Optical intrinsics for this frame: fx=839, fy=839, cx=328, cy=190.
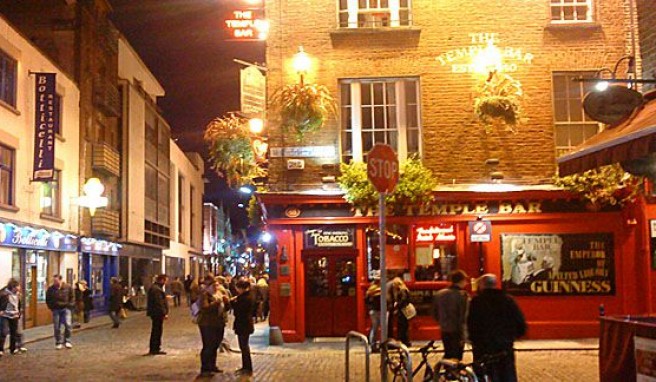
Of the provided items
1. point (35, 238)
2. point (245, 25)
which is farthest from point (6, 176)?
point (245, 25)

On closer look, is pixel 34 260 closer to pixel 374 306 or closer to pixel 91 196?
pixel 91 196

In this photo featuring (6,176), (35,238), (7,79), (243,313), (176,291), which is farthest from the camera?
(176,291)

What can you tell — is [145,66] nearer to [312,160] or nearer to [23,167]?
[23,167]

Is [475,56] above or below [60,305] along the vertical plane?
above

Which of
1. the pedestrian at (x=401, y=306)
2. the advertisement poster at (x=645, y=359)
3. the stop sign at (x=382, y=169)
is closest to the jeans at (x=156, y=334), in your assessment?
the pedestrian at (x=401, y=306)

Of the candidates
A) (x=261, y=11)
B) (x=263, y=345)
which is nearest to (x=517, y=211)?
(x=263, y=345)

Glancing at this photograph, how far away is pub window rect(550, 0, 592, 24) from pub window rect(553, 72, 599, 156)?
53.8 inches

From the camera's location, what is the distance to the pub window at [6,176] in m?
26.2

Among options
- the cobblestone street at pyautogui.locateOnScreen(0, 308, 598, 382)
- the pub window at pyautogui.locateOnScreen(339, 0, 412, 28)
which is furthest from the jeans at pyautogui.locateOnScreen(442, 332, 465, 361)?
the pub window at pyautogui.locateOnScreen(339, 0, 412, 28)

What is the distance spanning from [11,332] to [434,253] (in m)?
10.1

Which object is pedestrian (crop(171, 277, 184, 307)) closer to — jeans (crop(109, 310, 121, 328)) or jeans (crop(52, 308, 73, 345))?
jeans (crop(109, 310, 121, 328))

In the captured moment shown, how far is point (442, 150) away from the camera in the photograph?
20109mm

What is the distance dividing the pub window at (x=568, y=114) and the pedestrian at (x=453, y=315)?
9.27 metres

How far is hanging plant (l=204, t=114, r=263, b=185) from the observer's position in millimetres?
21728
